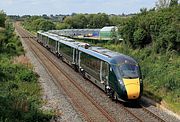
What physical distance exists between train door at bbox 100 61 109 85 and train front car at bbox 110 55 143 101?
803mm

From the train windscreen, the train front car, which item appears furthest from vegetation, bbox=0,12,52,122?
the train windscreen

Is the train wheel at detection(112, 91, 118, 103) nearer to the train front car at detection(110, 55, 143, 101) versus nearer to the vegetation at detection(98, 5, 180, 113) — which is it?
the train front car at detection(110, 55, 143, 101)

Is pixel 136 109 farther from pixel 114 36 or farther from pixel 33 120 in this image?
pixel 114 36

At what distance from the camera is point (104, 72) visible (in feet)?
79.4

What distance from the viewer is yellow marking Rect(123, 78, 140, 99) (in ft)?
69.6

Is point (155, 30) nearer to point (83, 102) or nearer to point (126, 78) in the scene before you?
point (126, 78)

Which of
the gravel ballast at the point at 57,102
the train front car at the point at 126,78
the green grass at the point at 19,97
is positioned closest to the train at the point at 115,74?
the train front car at the point at 126,78

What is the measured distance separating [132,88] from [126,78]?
0.72m

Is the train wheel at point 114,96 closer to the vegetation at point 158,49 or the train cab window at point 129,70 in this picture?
the train cab window at point 129,70

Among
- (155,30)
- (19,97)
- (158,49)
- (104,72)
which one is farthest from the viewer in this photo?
(155,30)

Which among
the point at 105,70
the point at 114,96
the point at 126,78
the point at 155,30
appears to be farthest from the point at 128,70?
the point at 155,30

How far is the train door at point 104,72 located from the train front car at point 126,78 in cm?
80

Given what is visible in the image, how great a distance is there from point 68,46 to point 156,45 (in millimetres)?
8986

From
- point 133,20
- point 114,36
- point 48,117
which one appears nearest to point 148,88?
point 48,117
